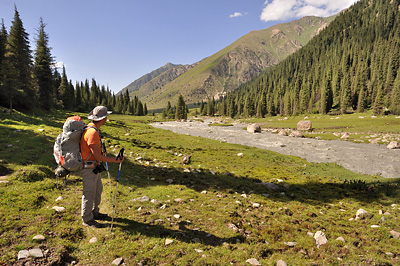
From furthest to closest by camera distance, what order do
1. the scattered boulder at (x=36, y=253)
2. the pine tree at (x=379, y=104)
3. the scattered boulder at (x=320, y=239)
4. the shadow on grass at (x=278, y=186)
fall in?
1. the pine tree at (x=379, y=104)
2. the shadow on grass at (x=278, y=186)
3. the scattered boulder at (x=320, y=239)
4. the scattered boulder at (x=36, y=253)

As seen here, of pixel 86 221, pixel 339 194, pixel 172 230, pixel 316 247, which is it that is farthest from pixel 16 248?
pixel 339 194

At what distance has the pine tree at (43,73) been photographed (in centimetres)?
5289

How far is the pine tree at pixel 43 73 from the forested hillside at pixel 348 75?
11423cm

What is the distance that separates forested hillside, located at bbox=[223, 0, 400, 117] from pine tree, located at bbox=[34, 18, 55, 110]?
375 feet

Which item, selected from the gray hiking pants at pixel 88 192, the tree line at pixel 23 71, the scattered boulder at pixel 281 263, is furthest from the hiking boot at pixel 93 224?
the tree line at pixel 23 71

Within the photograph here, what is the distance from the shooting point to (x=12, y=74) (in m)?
32.7

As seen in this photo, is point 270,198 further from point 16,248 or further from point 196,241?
point 16,248

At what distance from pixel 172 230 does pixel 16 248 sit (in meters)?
4.22

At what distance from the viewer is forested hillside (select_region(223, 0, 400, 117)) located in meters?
93.8

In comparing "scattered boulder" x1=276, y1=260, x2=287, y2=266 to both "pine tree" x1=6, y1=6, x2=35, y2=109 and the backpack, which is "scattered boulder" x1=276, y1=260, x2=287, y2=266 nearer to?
the backpack

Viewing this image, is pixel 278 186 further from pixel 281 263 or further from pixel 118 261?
pixel 118 261

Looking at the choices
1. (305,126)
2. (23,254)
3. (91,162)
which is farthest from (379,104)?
(23,254)

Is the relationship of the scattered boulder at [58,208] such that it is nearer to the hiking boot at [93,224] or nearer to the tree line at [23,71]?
the hiking boot at [93,224]

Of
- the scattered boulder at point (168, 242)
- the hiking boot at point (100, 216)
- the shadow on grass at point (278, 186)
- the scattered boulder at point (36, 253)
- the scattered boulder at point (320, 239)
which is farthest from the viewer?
the shadow on grass at point (278, 186)
